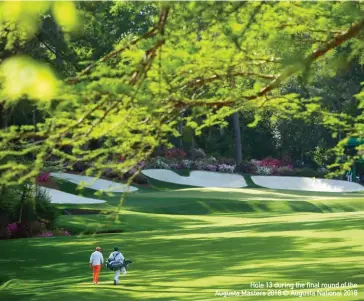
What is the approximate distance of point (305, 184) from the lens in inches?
2045

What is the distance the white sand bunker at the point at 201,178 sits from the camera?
51625mm

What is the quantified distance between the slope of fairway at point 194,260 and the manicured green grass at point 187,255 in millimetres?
23

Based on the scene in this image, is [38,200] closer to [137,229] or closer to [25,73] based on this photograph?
[137,229]

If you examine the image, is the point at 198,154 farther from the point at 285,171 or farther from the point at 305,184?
the point at 305,184

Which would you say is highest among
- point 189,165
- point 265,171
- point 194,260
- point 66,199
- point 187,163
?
point 187,163

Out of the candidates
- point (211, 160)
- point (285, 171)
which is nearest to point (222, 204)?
point (285, 171)

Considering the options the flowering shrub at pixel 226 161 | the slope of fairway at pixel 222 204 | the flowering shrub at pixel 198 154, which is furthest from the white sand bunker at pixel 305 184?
the slope of fairway at pixel 222 204

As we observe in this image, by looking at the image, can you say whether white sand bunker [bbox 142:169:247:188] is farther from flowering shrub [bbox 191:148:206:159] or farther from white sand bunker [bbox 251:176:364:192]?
flowering shrub [bbox 191:148:206:159]

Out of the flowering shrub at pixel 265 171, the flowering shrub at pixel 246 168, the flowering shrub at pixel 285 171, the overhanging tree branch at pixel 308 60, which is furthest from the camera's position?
the flowering shrub at pixel 246 168

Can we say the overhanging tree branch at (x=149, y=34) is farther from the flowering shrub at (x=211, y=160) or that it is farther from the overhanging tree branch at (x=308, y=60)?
the flowering shrub at (x=211, y=160)

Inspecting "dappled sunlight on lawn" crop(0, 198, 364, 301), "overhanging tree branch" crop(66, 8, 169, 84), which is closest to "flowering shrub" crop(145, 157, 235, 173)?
"dappled sunlight on lawn" crop(0, 198, 364, 301)

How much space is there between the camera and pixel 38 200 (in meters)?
27.3

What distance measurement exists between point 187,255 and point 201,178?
3173 cm

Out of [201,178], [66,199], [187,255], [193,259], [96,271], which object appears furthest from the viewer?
[201,178]
